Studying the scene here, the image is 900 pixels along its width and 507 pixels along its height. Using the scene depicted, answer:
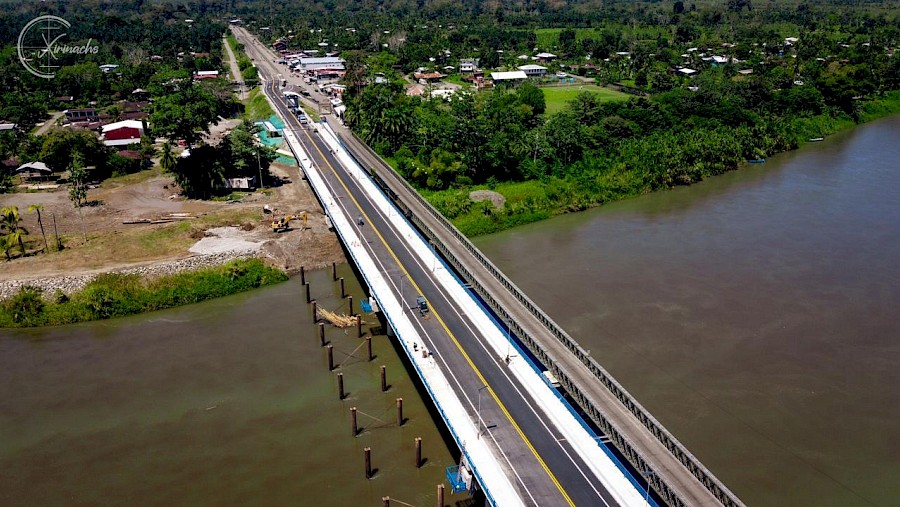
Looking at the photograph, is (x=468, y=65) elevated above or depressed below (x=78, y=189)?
above

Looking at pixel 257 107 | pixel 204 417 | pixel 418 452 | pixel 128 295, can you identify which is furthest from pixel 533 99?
pixel 418 452

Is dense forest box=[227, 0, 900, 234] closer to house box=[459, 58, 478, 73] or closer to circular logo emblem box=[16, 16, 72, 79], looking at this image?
house box=[459, 58, 478, 73]

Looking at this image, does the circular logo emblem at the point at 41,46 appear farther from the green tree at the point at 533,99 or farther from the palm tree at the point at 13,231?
the green tree at the point at 533,99

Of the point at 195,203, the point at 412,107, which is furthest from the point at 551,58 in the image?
the point at 195,203

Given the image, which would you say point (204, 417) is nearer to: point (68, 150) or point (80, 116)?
point (68, 150)

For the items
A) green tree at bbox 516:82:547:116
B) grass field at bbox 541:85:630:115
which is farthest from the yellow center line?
grass field at bbox 541:85:630:115

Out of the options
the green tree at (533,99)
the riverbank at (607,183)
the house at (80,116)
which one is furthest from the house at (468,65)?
the house at (80,116)
